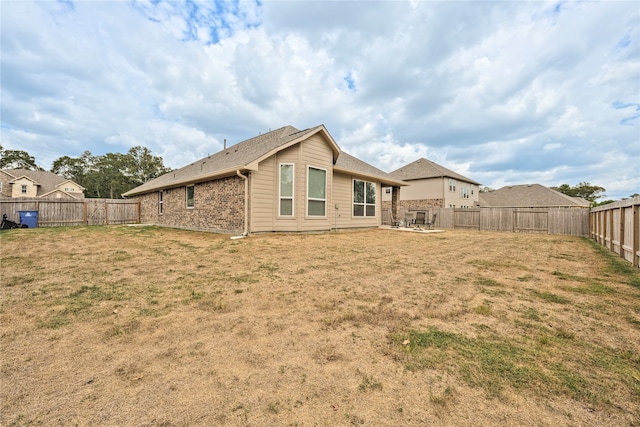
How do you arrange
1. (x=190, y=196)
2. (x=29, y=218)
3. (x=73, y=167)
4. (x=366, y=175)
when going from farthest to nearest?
1. (x=73, y=167)
2. (x=29, y=218)
3. (x=366, y=175)
4. (x=190, y=196)

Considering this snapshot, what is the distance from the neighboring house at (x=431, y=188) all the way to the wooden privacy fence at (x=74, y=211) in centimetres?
2279

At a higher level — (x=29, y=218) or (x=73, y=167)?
(x=73, y=167)

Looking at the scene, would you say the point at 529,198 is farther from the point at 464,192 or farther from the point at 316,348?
the point at 316,348

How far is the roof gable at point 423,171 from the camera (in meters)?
27.8

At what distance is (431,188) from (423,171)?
2.37m

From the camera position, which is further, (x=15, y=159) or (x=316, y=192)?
(x=15, y=159)

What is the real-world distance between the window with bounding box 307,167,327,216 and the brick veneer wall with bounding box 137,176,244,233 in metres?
2.91

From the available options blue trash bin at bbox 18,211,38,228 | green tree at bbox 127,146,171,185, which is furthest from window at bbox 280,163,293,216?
green tree at bbox 127,146,171,185

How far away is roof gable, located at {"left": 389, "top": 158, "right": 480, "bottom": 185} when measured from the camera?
27800 millimetres

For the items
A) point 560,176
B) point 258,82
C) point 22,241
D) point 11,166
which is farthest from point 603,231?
point 11,166

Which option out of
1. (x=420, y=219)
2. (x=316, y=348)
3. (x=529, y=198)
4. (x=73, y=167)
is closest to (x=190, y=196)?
(x=316, y=348)

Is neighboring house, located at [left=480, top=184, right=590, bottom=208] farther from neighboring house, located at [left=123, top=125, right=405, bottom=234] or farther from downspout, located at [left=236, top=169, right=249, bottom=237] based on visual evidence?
downspout, located at [left=236, top=169, right=249, bottom=237]

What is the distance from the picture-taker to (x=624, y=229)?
7078 mm

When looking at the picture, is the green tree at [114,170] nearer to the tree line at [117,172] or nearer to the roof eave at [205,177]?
the tree line at [117,172]
